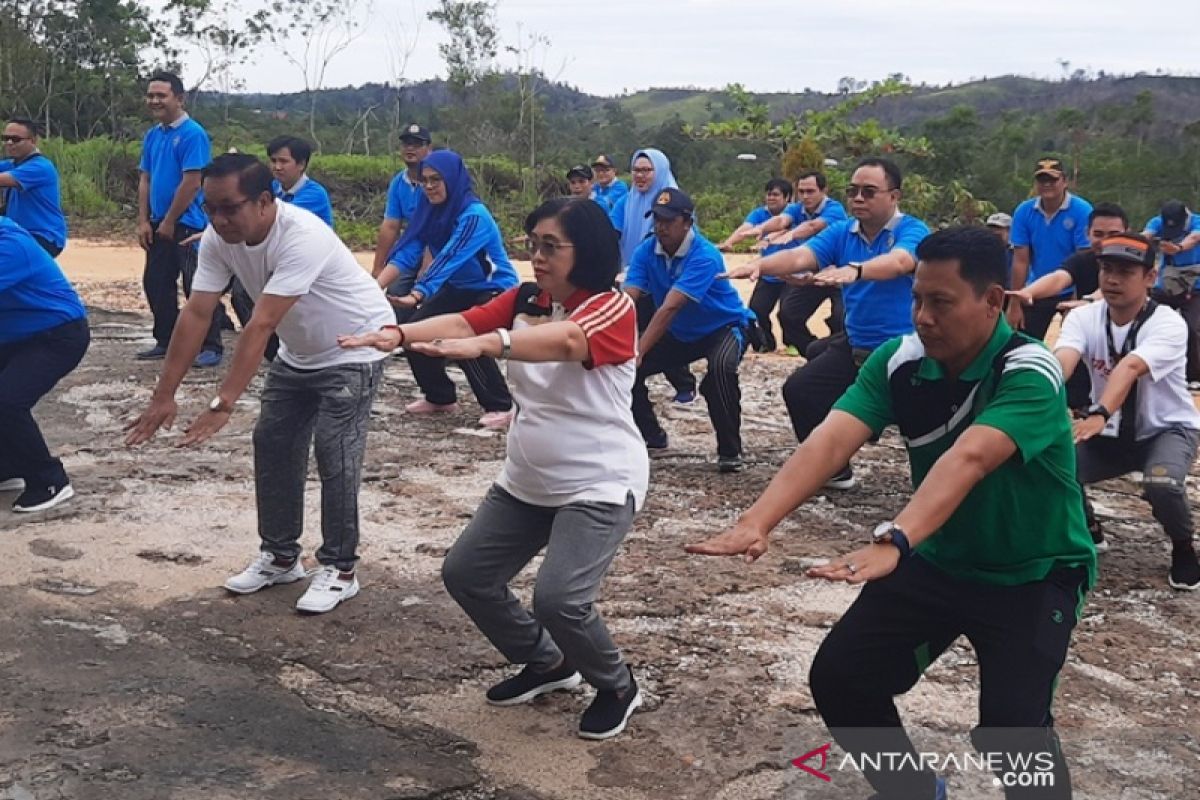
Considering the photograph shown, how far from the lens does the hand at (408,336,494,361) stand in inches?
132

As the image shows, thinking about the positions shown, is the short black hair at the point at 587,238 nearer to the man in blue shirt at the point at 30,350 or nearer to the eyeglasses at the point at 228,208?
the eyeglasses at the point at 228,208

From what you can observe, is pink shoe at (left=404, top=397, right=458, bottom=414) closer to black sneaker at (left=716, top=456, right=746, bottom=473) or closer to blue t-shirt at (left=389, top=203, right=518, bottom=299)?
blue t-shirt at (left=389, top=203, right=518, bottom=299)

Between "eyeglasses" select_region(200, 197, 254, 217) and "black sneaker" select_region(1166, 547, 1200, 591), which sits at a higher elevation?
"eyeglasses" select_region(200, 197, 254, 217)

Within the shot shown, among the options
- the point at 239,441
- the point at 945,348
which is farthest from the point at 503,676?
the point at 239,441

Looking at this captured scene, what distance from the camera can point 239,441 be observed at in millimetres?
7406

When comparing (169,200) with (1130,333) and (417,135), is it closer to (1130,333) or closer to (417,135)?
(417,135)

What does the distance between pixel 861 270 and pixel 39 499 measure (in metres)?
3.94

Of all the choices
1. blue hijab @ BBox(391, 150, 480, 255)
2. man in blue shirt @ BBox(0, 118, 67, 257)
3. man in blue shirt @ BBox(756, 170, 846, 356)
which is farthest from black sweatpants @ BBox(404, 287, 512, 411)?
man in blue shirt @ BBox(0, 118, 67, 257)

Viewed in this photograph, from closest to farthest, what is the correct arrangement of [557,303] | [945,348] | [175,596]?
[945,348] < [557,303] < [175,596]

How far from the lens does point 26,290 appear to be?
592 centimetres

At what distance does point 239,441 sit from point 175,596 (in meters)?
2.54

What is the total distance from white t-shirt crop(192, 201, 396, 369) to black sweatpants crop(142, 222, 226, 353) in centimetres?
443

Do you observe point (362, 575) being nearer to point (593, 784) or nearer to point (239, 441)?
point (593, 784)

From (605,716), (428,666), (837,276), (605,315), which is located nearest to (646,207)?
(837,276)
